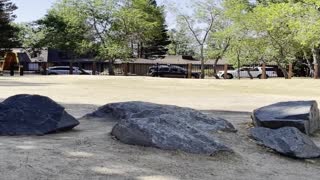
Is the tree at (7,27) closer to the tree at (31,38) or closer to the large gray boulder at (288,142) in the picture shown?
the tree at (31,38)

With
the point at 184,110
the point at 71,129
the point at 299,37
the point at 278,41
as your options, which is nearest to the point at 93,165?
the point at 71,129

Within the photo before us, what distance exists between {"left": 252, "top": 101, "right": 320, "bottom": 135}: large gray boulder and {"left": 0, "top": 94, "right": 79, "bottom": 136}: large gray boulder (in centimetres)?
318

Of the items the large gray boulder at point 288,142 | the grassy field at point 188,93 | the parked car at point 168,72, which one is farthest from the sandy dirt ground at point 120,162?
the parked car at point 168,72

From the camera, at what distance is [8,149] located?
5.89 m

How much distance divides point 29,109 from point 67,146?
145 cm

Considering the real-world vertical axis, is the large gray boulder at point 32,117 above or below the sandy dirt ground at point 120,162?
above

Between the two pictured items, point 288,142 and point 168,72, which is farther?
point 168,72

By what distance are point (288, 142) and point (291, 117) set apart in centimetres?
132

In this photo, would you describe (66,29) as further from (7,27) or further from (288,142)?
(288,142)

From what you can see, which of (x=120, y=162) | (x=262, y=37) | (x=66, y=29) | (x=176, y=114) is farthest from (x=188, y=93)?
(x=66, y=29)

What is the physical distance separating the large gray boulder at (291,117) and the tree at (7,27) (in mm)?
46109

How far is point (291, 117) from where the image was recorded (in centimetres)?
829

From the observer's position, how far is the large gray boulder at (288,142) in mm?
6871

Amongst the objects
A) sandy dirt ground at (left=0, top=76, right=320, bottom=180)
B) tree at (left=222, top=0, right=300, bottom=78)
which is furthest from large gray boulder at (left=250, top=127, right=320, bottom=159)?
tree at (left=222, top=0, right=300, bottom=78)
